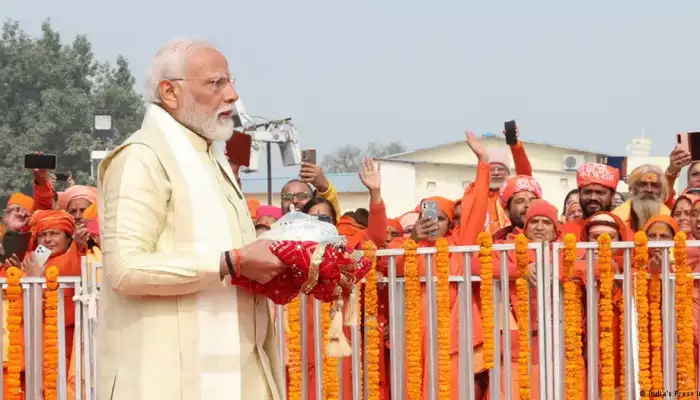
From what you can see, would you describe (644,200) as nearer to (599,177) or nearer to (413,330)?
(599,177)

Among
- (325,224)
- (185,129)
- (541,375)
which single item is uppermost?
(185,129)

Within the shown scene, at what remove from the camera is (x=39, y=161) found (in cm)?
842

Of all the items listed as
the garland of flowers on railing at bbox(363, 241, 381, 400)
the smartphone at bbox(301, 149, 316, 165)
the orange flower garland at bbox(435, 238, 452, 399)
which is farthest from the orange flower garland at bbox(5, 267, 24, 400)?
the orange flower garland at bbox(435, 238, 452, 399)

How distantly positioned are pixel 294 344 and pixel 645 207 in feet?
9.02

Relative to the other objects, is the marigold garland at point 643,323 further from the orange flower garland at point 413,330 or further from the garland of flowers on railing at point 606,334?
the orange flower garland at point 413,330

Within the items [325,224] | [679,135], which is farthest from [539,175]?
[325,224]

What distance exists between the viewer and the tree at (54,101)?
3944cm

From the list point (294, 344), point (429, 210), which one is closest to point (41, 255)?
point (294, 344)

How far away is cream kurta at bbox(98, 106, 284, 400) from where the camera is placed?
3303mm

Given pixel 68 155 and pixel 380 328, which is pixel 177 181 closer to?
pixel 380 328

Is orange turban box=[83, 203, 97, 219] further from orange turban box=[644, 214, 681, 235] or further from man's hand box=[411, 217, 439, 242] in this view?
orange turban box=[644, 214, 681, 235]

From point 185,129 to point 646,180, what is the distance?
16.5 feet

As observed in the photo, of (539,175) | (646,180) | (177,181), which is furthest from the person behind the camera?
(539,175)

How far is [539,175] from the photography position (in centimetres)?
3822
